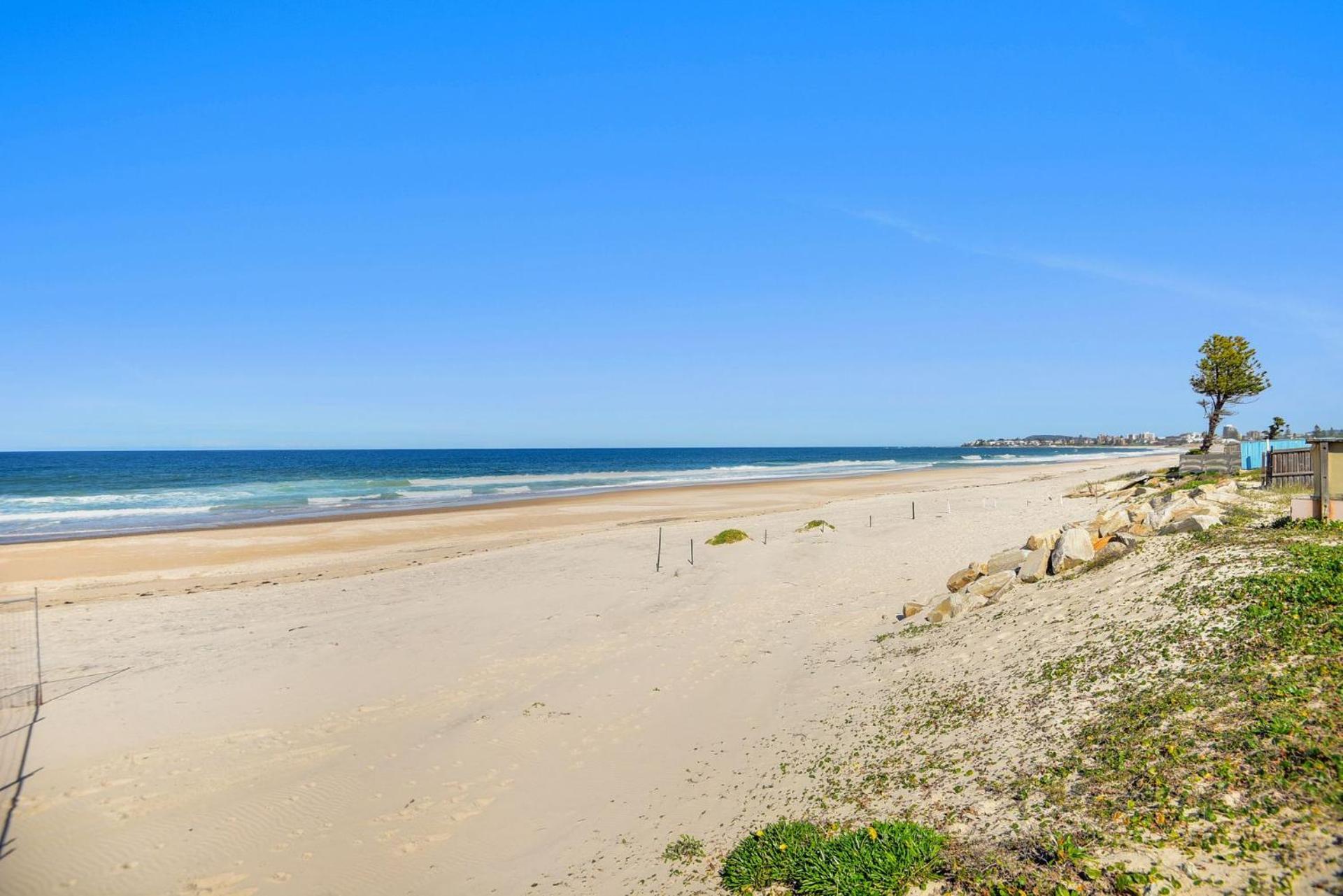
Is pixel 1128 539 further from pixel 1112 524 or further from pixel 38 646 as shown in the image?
pixel 38 646

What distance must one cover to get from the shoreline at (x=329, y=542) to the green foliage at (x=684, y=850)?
19840 millimetres

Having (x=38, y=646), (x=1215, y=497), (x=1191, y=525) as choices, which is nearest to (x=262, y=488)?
(x=38, y=646)

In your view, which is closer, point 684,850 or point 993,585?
point 684,850

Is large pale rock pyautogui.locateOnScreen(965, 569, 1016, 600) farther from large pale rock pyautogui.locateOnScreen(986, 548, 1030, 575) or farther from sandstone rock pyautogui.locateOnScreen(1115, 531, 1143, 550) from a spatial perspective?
sandstone rock pyautogui.locateOnScreen(1115, 531, 1143, 550)

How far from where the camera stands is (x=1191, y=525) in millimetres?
12945

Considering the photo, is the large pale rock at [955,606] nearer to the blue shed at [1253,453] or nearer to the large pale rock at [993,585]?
the large pale rock at [993,585]

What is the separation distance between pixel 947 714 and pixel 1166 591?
3773 millimetres

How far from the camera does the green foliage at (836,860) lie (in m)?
5.64

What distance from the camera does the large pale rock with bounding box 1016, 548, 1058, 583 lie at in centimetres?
1344

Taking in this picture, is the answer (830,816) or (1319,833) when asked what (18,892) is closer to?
(830,816)

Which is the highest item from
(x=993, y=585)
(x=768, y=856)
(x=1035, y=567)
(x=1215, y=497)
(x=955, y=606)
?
(x=1215, y=497)

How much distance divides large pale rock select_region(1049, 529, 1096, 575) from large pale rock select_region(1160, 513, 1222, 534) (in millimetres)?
1265

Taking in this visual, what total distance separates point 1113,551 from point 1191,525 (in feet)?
4.78

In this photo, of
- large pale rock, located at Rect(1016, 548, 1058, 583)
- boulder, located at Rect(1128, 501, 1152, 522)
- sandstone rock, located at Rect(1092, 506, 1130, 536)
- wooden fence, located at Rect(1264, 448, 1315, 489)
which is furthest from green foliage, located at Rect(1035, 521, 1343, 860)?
wooden fence, located at Rect(1264, 448, 1315, 489)
